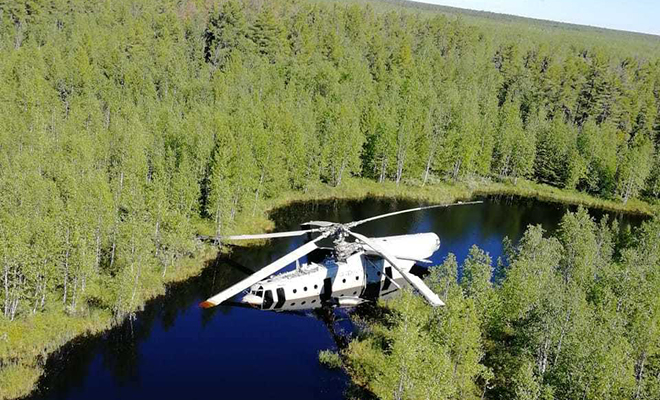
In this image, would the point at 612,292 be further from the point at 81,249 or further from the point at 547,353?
the point at 81,249

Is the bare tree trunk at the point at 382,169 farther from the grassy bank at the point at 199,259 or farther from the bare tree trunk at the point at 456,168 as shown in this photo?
the bare tree trunk at the point at 456,168

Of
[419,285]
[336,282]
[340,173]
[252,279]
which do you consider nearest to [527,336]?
[419,285]

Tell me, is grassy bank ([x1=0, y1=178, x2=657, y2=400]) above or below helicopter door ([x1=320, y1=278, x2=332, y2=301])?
below

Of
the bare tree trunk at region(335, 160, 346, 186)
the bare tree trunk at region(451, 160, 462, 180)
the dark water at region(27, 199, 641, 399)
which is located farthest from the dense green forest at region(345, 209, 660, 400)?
the bare tree trunk at region(451, 160, 462, 180)

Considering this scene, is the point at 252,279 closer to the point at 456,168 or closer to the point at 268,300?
the point at 268,300

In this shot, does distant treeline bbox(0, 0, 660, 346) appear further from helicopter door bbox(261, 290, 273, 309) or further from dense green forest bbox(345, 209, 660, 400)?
dense green forest bbox(345, 209, 660, 400)

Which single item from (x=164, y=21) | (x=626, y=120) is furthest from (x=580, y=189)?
(x=164, y=21)
